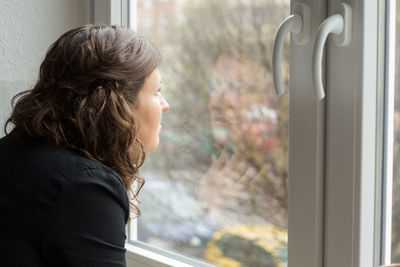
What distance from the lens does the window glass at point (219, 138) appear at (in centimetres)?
111

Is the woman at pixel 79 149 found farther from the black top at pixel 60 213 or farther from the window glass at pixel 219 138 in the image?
the window glass at pixel 219 138

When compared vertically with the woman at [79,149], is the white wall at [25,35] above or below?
above

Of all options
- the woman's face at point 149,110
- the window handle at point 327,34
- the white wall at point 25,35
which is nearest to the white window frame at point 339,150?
the window handle at point 327,34

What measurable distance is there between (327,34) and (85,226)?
49 centimetres

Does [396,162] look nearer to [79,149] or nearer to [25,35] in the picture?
[79,149]

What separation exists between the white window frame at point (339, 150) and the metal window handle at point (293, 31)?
1 cm

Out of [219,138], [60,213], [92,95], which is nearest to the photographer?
[60,213]

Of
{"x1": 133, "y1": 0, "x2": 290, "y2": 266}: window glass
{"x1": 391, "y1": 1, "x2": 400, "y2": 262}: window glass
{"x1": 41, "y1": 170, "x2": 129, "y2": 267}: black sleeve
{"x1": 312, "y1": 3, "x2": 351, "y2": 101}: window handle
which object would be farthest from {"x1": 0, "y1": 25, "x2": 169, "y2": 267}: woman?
{"x1": 391, "y1": 1, "x2": 400, "y2": 262}: window glass

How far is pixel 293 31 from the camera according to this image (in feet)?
3.19

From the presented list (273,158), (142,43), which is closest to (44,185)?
(142,43)

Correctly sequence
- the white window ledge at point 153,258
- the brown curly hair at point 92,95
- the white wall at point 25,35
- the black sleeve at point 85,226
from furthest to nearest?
the white wall at point 25,35 → the white window ledge at point 153,258 → the brown curly hair at point 92,95 → the black sleeve at point 85,226

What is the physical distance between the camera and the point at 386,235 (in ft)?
3.08

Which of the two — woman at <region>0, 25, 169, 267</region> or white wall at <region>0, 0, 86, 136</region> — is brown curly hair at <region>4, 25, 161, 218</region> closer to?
woman at <region>0, 25, 169, 267</region>

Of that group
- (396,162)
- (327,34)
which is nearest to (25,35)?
(327,34)
